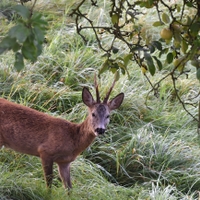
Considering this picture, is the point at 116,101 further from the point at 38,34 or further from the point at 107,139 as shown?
the point at 38,34

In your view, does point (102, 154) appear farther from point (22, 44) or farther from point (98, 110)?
point (22, 44)

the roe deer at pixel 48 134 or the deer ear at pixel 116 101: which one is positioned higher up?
the deer ear at pixel 116 101

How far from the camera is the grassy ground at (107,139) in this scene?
4781mm

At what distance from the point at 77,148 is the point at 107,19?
3390mm

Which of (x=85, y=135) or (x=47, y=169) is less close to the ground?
(x=85, y=135)

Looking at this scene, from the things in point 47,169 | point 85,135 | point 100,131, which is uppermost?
point 100,131

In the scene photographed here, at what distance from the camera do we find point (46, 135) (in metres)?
5.01

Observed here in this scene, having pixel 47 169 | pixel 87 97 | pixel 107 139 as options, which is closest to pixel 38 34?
pixel 47 169

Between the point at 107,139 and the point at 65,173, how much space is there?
3.22ft

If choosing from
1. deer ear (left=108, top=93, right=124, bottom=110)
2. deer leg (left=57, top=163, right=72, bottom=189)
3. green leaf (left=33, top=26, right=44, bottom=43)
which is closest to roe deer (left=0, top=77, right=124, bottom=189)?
deer leg (left=57, top=163, right=72, bottom=189)

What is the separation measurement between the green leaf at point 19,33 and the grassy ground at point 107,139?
9.86ft

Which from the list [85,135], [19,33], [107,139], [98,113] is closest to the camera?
[19,33]

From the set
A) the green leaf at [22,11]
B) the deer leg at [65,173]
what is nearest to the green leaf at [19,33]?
the green leaf at [22,11]

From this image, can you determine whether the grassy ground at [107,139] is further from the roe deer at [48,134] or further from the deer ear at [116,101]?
the deer ear at [116,101]
